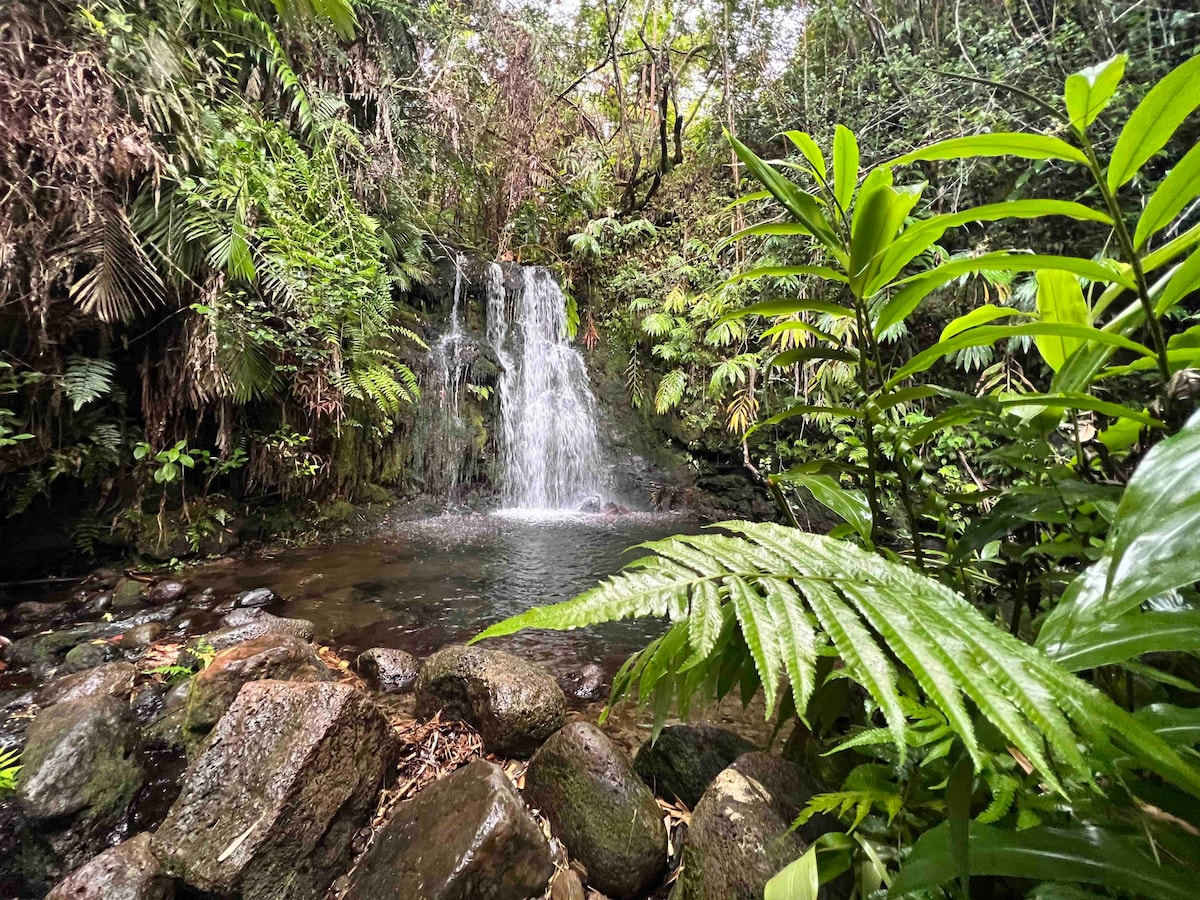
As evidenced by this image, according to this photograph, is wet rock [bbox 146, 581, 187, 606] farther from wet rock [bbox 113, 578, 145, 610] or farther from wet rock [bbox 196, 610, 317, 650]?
wet rock [bbox 196, 610, 317, 650]

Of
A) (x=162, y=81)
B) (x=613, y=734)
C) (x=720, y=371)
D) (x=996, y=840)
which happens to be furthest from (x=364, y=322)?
(x=996, y=840)

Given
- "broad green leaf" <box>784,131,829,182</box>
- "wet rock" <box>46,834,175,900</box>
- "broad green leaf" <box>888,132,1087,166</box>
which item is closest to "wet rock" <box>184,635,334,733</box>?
"wet rock" <box>46,834,175,900</box>


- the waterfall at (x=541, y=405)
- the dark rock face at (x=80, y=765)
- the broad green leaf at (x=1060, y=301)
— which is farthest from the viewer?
the waterfall at (x=541, y=405)

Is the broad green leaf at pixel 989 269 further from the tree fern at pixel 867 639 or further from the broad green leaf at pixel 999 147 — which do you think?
the tree fern at pixel 867 639

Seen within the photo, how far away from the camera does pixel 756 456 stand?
643 centimetres

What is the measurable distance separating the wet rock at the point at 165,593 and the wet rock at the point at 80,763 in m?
1.87

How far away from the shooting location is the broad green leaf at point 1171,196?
0.67 meters

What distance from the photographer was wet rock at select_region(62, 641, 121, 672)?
2.62 m

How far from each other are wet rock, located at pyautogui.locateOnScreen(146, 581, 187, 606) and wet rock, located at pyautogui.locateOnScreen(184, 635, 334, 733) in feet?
5.69

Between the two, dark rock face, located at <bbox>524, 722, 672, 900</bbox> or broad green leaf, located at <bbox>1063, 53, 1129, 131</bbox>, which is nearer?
broad green leaf, located at <bbox>1063, 53, 1129, 131</bbox>

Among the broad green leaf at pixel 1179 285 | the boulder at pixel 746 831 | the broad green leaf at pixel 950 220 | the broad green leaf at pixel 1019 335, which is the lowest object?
the boulder at pixel 746 831

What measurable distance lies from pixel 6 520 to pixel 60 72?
3.17 meters

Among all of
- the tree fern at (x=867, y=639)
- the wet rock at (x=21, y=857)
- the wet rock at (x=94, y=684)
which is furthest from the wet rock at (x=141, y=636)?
the tree fern at (x=867, y=639)

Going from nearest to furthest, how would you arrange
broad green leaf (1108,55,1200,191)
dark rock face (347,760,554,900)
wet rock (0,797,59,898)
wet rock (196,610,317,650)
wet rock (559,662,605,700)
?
broad green leaf (1108,55,1200,191) < dark rock face (347,760,554,900) < wet rock (0,797,59,898) < wet rock (559,662,605,700) < wet rock (196,610,317,650)
